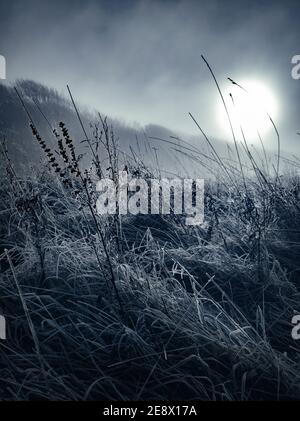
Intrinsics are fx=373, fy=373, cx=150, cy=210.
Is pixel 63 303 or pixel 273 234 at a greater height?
pixel 273 234

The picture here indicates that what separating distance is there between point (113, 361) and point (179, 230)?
973 mm

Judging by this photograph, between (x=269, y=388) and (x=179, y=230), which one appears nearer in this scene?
(x=269, y=388)

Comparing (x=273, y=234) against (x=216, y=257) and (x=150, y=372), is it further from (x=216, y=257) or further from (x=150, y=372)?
(x=150, y=372)

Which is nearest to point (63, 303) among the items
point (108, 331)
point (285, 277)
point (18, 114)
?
point (108, 331)

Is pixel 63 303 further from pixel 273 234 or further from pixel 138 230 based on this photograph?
pixel 273 234

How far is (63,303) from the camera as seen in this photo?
4.96 feet

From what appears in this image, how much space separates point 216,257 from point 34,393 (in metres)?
1.01

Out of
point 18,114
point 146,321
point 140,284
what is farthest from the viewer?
point 18,114
